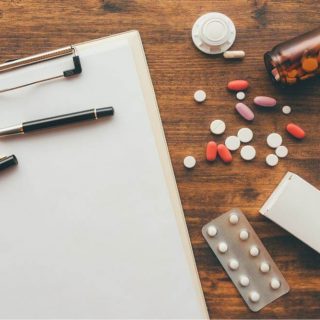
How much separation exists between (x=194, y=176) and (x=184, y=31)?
0.22m

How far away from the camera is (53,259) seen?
2.71 feet

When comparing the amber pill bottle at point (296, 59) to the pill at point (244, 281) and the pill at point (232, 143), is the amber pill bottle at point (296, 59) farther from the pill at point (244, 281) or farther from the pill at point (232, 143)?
the pill at point (244, 281)

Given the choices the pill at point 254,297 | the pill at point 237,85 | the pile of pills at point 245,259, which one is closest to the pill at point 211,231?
the pile of pills at point 245,259

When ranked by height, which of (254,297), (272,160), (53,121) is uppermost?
(53,121)

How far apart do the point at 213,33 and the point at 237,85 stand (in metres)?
0.08

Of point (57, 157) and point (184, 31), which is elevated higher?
point (184, 31)

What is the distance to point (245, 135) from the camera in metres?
0.83

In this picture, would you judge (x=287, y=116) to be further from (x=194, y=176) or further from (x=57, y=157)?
(x=57, y=157)

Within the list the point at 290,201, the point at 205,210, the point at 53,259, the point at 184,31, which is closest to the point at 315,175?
the point at 290,201

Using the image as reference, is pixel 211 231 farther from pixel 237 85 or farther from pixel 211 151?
pixel 237 85

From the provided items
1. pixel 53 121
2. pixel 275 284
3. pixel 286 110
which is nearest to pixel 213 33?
pixel 286 110

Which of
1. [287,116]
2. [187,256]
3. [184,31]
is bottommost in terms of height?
[187,256]

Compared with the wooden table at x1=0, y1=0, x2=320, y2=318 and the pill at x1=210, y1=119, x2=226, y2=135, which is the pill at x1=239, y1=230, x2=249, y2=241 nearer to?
the wooden table at x1=0, y1=0, x2=320, y2=318

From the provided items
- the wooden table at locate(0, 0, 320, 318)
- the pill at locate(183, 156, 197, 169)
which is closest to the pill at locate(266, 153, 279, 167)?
the wooden table at locate(0, 0, 320, 318)
